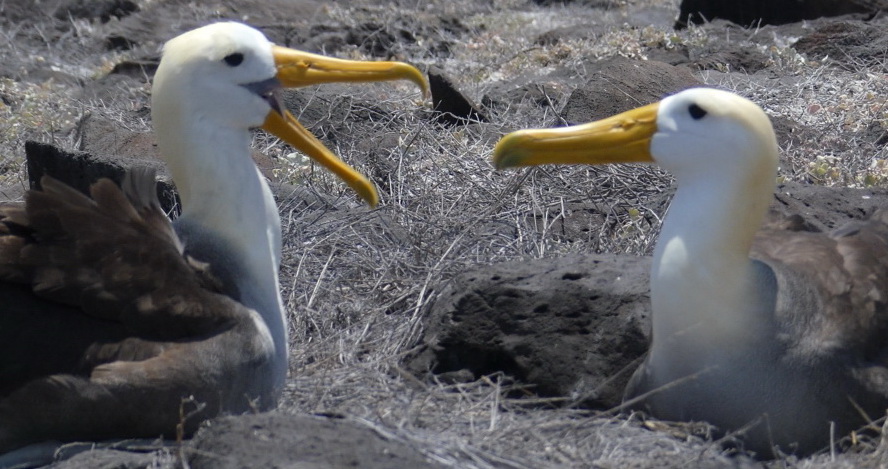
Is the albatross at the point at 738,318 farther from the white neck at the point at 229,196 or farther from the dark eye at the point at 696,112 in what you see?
the white neck at the point at 229,196

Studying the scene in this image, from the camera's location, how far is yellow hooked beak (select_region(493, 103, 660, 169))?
11.7ft

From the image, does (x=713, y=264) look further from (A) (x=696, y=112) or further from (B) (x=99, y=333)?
(B) (x=99, y=333)

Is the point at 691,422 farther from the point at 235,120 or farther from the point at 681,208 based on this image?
the point at 235,120

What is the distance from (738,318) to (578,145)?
686 mm

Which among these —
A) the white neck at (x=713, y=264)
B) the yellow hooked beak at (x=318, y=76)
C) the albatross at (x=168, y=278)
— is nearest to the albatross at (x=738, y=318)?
the white neck at (x=713, y=264)

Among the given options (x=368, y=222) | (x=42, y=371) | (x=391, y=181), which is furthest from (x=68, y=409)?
(x=391, y=181)

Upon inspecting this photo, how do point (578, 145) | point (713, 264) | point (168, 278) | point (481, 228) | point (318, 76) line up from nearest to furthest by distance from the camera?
point (713, 264), point (168, 278), point (578, 145), point (318, 76), point (481, 228)

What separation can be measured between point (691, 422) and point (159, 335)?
150 centimetres

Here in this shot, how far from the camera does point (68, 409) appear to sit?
11.0 ft

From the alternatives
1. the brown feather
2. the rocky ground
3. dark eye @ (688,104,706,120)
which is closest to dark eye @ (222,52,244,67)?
the brown feather

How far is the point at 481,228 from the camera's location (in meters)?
5.12

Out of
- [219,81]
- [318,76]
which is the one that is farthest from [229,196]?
[318,76]

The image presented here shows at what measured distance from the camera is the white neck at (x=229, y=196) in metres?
3.68

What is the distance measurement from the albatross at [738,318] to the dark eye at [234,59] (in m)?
1.22
